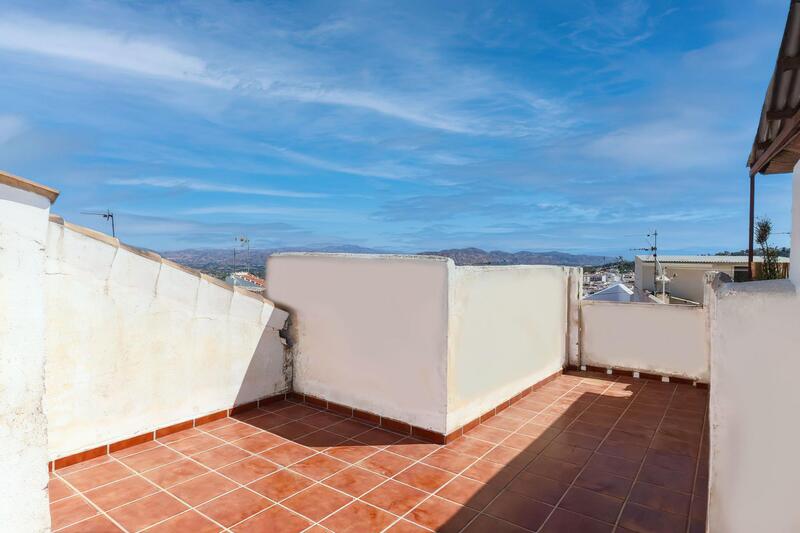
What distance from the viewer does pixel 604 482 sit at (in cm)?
314

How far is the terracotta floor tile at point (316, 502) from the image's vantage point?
8.85 ft

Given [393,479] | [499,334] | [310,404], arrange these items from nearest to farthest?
[393,479] → [499,334] → [310,404]

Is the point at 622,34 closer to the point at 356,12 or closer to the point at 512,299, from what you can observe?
the point at 356,12

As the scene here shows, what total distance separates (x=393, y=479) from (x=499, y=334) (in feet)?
7.20

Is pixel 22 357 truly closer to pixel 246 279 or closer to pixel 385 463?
pixel 385 463

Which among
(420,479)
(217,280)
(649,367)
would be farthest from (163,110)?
(649,367)

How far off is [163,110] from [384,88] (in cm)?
675

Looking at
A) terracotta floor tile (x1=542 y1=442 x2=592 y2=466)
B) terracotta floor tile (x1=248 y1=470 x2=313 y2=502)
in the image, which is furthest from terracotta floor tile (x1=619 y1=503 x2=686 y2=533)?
terracotta floor tile (x1=248 y1=470 x2=313 y2=502)

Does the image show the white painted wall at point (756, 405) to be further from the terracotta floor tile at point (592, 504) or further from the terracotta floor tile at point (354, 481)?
the terracotta floor tile at point (354, 481)

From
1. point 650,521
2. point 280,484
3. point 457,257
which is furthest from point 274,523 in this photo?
point 457,257

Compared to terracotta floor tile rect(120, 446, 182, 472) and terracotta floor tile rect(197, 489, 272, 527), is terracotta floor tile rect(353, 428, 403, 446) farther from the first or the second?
terracotta floor tile rect(120, 446, 182, 472)

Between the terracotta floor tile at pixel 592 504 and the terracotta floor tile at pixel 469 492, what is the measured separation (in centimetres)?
48

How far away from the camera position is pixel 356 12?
7102mm

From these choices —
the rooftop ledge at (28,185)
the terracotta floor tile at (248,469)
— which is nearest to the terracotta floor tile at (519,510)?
the terracotta floor tile at (248,469)
